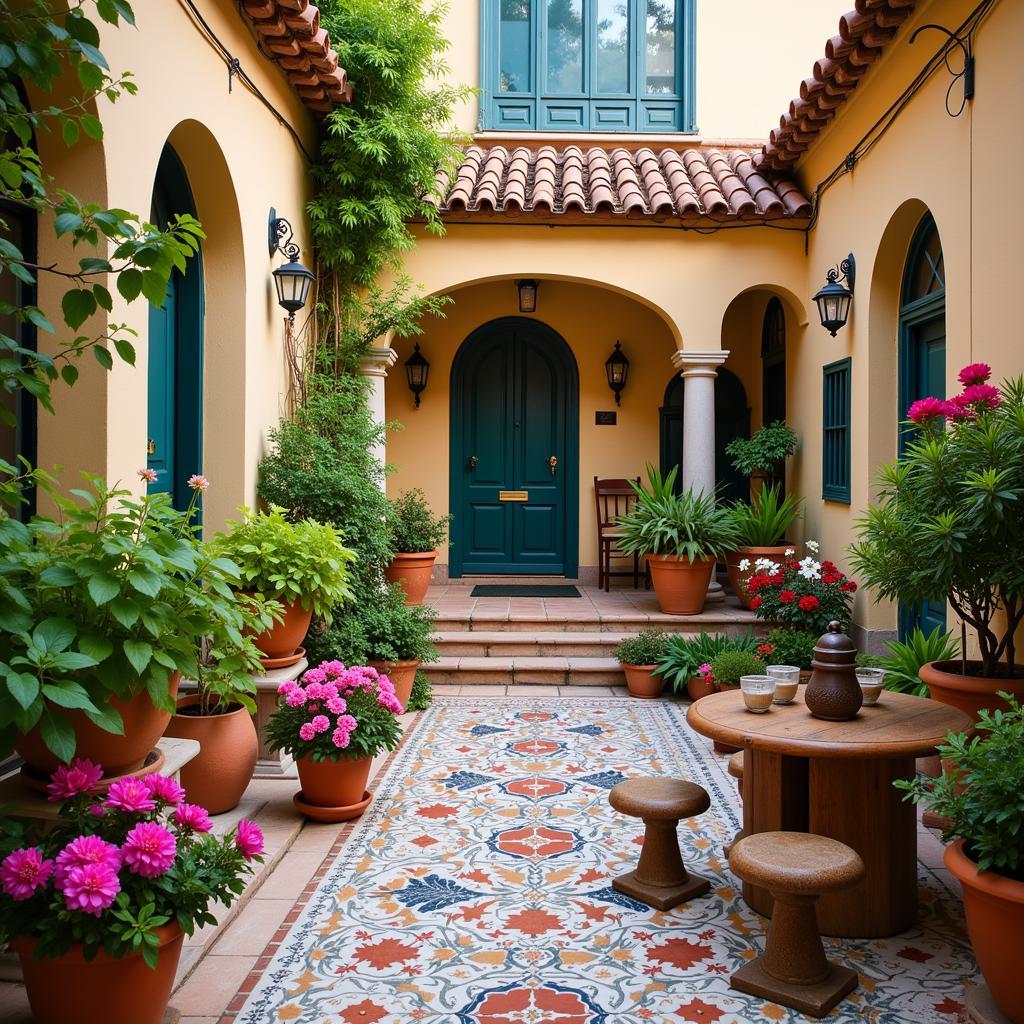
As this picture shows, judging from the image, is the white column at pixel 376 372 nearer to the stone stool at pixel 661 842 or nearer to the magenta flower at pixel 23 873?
the stone stool at pixel 661 842

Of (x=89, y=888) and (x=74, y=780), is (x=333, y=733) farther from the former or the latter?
(x=89, y=888)

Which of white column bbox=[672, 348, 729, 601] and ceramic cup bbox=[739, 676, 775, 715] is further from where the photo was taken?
white column bbox=[672, 348, 729, 601]

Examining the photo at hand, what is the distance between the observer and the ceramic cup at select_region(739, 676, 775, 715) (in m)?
3.88

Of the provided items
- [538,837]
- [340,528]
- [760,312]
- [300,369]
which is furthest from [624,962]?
[760,312]

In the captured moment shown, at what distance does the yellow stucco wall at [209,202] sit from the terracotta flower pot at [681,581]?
3.52 m

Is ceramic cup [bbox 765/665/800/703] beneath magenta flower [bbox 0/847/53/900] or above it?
above

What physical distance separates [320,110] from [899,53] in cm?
425

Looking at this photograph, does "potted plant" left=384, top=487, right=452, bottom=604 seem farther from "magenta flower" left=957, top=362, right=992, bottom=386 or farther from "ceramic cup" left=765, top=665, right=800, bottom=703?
"magenta flower" left=957, top=362, right=992, bottom=386

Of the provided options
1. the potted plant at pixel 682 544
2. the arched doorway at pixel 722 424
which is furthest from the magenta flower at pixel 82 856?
the arched doorway at pixel 722 424

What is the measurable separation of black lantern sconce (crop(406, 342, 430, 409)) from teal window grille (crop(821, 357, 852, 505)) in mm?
4263

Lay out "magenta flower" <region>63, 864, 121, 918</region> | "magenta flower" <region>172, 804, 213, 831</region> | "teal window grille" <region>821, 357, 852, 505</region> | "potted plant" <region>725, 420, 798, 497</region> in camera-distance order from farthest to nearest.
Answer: "potted plant" <region>725, 420, 798, 497</region> < "teal window grille" <region>821, 357, 852, 505</region> < "magenta flower" <region>172, 804, 213, 831</region> < "magenta flower" <region>63, 864, 121, 918</region>

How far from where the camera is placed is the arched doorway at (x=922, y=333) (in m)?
6.48

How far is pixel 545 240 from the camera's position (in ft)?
29.2

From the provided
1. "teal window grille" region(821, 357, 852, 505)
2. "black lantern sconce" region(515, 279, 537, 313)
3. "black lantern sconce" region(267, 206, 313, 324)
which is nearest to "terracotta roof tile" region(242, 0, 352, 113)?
"black lantern sconce" region(267, 206, 313, 324)
